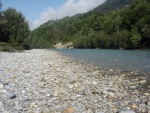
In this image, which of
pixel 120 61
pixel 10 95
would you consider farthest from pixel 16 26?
pixel 10 95

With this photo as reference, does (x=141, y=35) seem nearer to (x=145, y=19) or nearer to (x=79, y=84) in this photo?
(x=145, y=19)

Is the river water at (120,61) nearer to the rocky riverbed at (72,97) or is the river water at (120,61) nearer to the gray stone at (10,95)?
the rocky riverbed at (72,97)

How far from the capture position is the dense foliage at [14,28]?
6422 cm

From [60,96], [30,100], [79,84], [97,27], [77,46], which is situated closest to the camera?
[30,100]

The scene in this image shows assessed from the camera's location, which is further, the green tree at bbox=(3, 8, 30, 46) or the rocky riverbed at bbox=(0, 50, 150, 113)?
the green tree at bbox=(3, 8, 30, 46)

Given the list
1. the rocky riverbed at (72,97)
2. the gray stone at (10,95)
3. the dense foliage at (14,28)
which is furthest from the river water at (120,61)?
the dense foliage at (14,28)

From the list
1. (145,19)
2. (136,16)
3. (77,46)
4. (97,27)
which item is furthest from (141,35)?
(97,27)

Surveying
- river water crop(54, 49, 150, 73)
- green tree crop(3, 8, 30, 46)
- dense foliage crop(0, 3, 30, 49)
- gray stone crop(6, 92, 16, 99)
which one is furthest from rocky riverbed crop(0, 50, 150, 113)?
green tree crop(3, 8, 30, 46)

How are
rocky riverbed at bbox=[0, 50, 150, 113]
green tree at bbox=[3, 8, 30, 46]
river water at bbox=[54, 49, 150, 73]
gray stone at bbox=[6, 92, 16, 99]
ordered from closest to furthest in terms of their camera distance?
rocky riverbed at bbox=[0, 50, 150, 113], gray stone at bbox=[6, 92, 16, 99], river water at bbox=[54, 49, 150, 73], green tree at bbox=[3, 8, 30, 46]

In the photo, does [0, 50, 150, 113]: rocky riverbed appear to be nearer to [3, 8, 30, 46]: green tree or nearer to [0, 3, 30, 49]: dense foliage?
[0, 3, 30, 49]: dense foliage

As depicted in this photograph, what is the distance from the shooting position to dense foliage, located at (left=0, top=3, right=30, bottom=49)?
64.2 metres

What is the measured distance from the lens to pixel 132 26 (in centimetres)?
8588

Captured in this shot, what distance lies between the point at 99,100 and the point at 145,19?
76.4 metres

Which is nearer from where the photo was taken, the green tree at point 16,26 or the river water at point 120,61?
the river water at point 120,61
